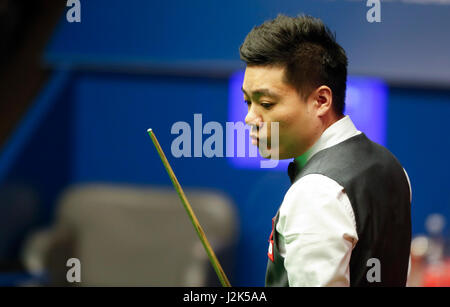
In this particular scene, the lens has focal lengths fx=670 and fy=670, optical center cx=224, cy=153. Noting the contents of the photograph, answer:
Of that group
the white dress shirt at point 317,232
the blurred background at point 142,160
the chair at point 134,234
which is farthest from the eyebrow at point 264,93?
the chair at point 134,234

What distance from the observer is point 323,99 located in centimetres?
79

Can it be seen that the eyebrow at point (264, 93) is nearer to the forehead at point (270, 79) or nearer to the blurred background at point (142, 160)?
the forehead at point (270, 79)

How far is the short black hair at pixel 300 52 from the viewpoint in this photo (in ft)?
2.54

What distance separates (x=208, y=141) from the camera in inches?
39.1

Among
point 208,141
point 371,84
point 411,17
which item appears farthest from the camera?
point 371,84

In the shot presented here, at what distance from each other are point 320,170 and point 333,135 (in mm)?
60

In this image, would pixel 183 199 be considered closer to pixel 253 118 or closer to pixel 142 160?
pixel 253 118

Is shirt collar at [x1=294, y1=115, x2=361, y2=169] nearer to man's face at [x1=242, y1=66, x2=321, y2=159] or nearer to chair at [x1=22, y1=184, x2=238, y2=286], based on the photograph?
man's face at [x1=242, y1=66, x2=321, y2=159]

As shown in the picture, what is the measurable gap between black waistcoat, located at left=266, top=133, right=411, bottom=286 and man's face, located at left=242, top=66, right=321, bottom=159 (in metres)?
0.03

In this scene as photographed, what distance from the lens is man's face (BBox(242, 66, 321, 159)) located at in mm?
777

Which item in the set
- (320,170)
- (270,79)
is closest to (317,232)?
(320,170)
